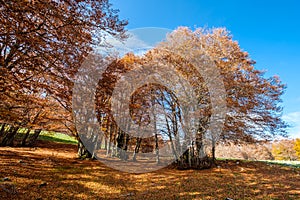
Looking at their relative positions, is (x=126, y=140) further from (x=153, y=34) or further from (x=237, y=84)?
(x=237, y=84)

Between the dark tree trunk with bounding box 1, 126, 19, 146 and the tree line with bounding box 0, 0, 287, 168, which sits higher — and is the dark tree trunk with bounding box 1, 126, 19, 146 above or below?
below

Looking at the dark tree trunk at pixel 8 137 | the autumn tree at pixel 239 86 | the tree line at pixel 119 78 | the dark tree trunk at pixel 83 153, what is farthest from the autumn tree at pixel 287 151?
the dark tree trunk at pixel 8 137

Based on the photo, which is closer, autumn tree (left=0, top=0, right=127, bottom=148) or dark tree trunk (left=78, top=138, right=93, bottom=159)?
autumn tree (left=0, top=0, right=127, bottom=148)

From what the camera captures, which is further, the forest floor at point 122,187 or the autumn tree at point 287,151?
the autumn tree at point 287,151

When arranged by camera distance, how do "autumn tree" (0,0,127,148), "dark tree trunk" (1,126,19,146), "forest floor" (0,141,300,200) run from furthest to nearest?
1. "dark tree trunk" (1,126,19,146)
2. "forest floor" (0,141,300,200)
3. "autumn tree" (0,0,127,148)

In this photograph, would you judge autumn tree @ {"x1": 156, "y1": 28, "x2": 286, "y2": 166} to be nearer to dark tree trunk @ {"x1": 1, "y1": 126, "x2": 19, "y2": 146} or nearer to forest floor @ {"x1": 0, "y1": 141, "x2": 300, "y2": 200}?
forest floor @ {"x1": 0, "y1": 141, "x2": 300, "y2": 200}

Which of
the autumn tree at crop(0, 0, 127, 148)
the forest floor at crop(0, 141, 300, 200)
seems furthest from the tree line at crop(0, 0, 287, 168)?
the forest floor at crop(0, 141, 300, 200)

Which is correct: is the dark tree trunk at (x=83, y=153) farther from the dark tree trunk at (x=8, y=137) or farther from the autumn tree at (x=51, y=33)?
the autumn tree at (x=51, y=33)

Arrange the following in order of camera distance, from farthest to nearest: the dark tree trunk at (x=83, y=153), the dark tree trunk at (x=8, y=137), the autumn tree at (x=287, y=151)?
the autumn tree at (x=287, y=151)
the dark tree trunk at (x=8, y=137)
the dark tree trunk at (x=83, y=153)

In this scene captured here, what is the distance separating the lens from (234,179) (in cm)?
769

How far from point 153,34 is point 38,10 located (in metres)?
8.34

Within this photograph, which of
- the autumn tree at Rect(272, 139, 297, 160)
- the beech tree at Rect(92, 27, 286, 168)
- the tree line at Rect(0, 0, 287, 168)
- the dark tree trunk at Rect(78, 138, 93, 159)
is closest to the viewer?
the tree line at Rect(0, 0, 287, 168)

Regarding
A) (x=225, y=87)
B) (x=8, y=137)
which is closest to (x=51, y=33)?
(x=225, y=87)

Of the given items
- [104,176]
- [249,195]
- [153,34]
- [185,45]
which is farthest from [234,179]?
[153,34]
